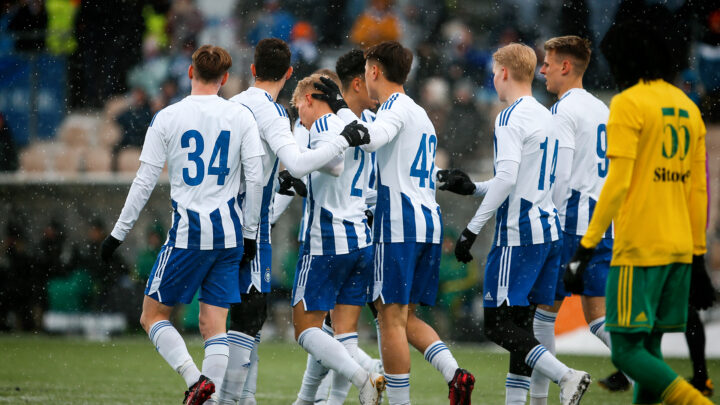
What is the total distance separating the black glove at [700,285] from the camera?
15.5 ft

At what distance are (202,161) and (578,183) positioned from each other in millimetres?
2421

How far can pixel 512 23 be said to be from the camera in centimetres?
1479

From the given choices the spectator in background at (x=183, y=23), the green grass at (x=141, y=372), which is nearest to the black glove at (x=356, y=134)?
the green grass at (x=141, y=372)

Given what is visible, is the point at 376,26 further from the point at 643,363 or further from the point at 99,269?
the point at 643,363

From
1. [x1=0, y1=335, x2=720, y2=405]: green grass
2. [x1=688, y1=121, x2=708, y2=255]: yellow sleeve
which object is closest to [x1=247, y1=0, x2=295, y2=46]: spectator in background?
[x1=0, y1=335, x2=720, y2=405]: green grass

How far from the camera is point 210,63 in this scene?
5.69 metres

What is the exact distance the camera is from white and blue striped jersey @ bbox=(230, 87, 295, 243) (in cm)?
583

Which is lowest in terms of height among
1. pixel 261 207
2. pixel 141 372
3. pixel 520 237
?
pixel 141 372

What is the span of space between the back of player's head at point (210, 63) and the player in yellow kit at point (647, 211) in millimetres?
2231

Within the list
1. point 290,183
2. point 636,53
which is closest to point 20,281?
point 290,183

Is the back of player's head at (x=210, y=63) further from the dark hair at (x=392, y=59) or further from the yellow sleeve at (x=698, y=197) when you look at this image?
the yellow sleeve at (x=698, y=197)

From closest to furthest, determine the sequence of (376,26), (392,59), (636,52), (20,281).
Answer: (636,52) < (392,59) < (20,281) < (376,26)

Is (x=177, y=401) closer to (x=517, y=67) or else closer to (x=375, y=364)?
(x=375, y=364)

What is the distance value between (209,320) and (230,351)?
550 mm
